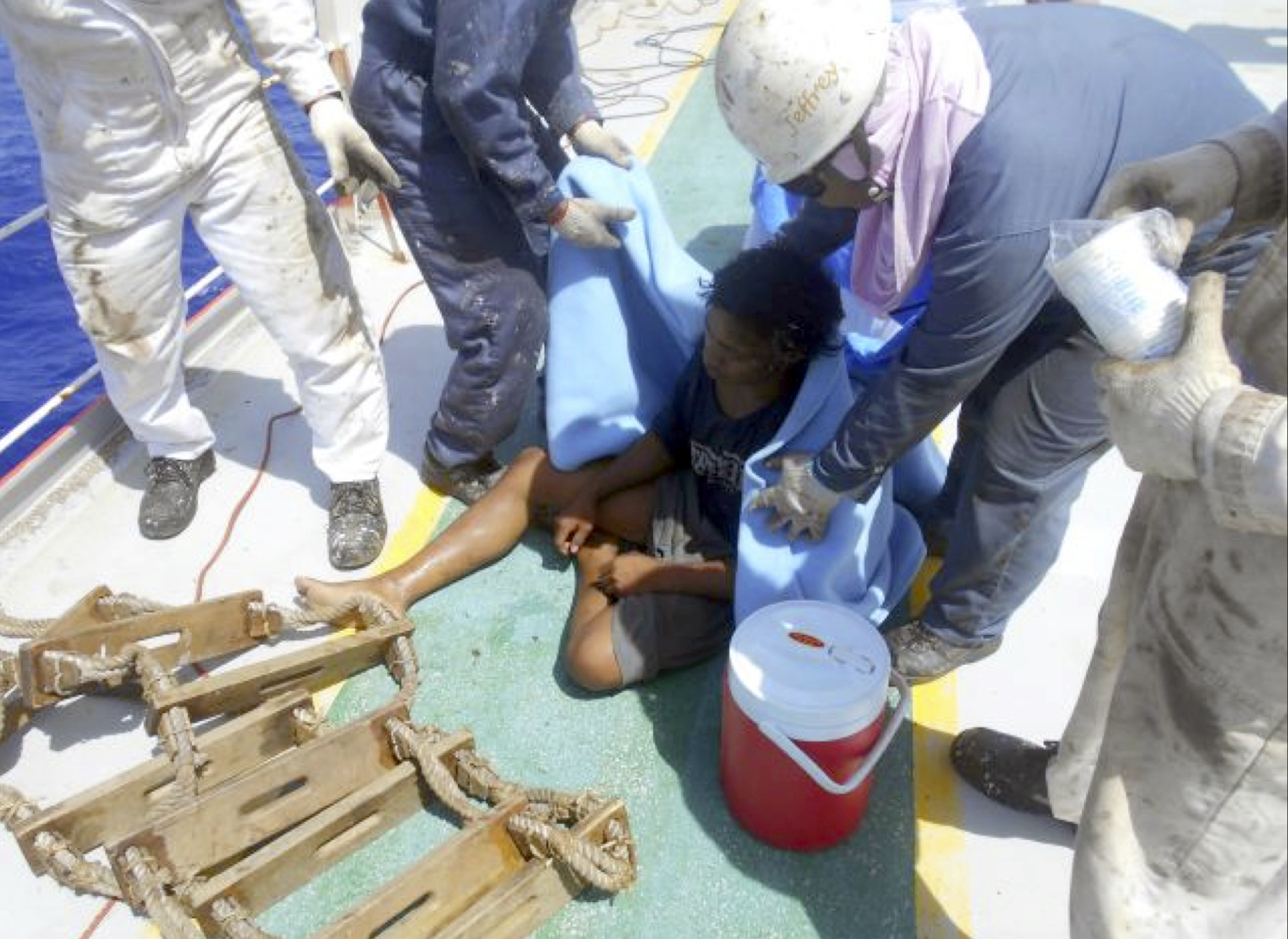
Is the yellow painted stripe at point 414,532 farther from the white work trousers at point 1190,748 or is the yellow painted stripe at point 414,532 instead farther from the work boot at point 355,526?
the white work trousers at point 1190,748

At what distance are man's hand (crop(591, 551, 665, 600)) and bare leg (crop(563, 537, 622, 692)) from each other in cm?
2

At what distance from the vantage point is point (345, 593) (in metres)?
2.88

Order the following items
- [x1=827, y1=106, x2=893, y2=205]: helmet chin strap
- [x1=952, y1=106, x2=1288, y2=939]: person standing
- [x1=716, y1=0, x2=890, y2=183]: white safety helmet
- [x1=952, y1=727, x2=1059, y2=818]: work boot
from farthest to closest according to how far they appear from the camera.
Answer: [x1=952, y1=727, x2=1059, y2=818]: work boot, [x1=827, y1=106, x2=893, y2=205]: helmet chin strap, [x1=716, y1=0, x2=890, y2=183]: white safety helmet, [x1=952, y1=106, x2=1288, y2=939]: person standing

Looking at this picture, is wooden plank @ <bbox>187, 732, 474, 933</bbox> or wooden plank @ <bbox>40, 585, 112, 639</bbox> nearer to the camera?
wooden plank @ <bbox>187, 732, 474, 933</bbox>

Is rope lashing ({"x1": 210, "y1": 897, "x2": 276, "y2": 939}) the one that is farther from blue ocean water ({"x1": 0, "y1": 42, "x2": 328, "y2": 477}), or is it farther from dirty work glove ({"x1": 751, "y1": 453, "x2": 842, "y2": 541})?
blue ocean water ({"x1": 0, "y1": 42, "x2": 328, "y2": 477})

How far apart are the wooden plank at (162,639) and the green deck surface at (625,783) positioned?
39 cm

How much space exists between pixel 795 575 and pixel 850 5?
134cm

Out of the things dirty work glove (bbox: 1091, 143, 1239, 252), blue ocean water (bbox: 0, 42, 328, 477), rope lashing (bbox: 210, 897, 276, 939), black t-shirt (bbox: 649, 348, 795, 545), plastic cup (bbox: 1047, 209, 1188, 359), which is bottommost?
blue ocean water (bbox: 0, 42, 328, 477)

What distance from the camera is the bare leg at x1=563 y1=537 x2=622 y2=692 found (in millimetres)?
2611

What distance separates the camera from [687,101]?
6.08 metres

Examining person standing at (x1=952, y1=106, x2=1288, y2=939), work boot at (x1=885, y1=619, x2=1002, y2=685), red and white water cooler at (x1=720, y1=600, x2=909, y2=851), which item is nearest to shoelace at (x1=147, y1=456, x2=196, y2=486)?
red and white water cooler at (x1=720, y1=600, x2=909, y2=851)

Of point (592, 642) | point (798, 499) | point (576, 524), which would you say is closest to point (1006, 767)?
point (798, 499)

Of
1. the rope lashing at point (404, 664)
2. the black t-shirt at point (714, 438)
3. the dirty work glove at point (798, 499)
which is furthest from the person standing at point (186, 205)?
the dirty work glove at point (798, 499)

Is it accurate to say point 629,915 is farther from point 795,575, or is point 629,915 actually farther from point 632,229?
point 632,229
